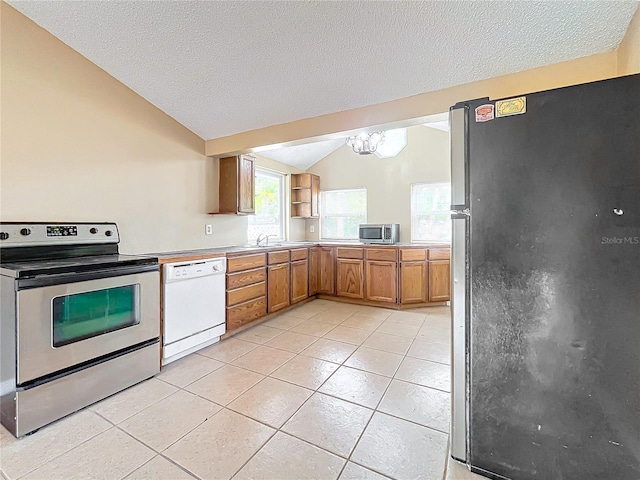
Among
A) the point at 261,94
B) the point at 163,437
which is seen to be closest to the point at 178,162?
the point at 261,94

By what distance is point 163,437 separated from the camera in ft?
5.47

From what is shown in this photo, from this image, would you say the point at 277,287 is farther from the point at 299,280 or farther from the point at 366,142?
the point at 366,142

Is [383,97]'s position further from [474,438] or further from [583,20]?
[474,438]

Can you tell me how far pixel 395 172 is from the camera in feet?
16.1

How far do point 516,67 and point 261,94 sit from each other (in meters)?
1.95

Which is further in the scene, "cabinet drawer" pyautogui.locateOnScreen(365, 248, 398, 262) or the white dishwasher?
"cabinet drawer" pyautogui.locateOnScreen(365, 248, 398, 262)

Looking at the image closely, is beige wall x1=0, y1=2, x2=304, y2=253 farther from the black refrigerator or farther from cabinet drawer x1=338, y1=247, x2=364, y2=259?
the black refrigerator

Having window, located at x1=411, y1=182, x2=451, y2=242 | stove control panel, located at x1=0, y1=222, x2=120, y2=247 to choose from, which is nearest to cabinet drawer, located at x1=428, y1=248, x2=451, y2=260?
window, located at x1=411, y1=182, x2=451, y2=242

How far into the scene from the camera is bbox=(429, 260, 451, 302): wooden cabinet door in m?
4.29

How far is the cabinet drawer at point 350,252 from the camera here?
4469mm

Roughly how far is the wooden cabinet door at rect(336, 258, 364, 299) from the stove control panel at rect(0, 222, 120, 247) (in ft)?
9.69

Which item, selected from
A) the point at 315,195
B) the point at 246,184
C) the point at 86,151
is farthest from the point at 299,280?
the point at 86,151

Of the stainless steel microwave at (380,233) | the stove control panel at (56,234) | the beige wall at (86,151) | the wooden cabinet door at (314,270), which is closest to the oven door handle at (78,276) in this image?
the stove control panel at (56,234)

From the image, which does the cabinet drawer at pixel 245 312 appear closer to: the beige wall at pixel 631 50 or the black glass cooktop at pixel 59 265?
the black glass cooktop at pixel 59 265
